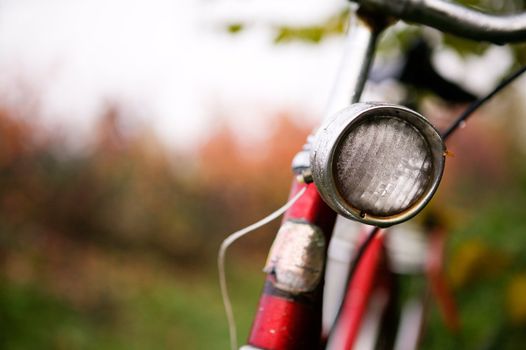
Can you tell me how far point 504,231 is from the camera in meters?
3.88

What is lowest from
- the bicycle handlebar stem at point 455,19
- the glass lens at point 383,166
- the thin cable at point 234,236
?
the thin cable at point 234,236

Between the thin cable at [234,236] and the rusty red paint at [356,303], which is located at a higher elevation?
the thin cable at [234,236]

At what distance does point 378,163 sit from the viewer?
632mm

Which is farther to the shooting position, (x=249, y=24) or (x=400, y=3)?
(x=249, y=24)

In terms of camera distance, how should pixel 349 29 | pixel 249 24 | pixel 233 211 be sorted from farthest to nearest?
pixel 233 211 < pixel 249 24 < pixel 349 29

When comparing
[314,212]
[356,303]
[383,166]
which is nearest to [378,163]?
[383,166]

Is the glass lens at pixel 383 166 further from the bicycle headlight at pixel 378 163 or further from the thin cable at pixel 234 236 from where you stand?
the thin cable at pixel 234 236

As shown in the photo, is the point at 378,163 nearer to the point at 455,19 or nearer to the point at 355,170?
the point at 355,170

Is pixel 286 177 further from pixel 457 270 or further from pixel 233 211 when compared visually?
pixel 457 270

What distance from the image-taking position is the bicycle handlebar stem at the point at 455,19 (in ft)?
2.28

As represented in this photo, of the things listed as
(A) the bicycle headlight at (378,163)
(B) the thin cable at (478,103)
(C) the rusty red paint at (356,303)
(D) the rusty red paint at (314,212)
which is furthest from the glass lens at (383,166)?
(C) the rusty red paint at (356,303)

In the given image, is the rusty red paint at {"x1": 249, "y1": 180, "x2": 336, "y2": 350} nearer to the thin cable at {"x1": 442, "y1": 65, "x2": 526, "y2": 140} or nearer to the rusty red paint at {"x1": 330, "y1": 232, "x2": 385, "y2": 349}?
the thin cable at {"x1": 442, "y1": 65, "x2": 526, "y2": 140}

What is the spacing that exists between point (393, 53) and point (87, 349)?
2817mm

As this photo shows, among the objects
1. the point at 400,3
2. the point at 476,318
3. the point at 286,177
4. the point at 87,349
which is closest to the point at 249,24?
the point at 400,3
